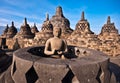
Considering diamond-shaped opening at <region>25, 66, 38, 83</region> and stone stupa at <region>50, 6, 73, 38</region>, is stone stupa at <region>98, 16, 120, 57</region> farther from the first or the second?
diamond-shaped opening at <region>25, 66, 38, 83</region>

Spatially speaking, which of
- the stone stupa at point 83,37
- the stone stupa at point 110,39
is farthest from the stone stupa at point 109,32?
the stone stupa at point 83,37

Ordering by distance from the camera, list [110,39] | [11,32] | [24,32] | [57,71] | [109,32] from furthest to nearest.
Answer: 1. [11,32]
2. [24,32]
3. [109,32]
4. [110,39]
5. [57,71]

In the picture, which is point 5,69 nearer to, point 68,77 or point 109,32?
point 68,77

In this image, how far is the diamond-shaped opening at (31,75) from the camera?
8.64 ft

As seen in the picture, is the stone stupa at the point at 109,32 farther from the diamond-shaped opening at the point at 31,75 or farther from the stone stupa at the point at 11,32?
the diamond-shaped opening at the point at 31,75

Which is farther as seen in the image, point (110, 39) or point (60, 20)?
point (60, 20)

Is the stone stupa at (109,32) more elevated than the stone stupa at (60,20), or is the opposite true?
the stone stupa at (60,20)

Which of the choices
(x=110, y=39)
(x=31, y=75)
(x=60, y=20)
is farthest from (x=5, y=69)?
(x=60, y=20)

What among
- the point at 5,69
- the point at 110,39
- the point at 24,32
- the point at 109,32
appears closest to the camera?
the point at 5,69

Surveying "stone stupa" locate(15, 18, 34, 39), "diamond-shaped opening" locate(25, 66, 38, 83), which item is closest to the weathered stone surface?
"diamond-shaped opening" locate(25, 66, 38, 83)

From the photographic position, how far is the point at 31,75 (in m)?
2.73

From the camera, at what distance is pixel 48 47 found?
11.7 ft

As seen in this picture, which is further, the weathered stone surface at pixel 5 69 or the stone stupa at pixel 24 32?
the stone stupa at pixel 24 32

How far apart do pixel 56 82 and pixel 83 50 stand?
1.88m
